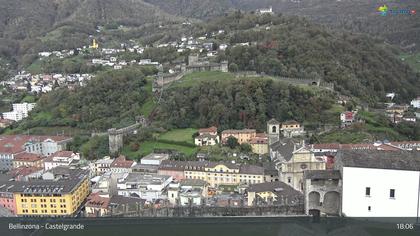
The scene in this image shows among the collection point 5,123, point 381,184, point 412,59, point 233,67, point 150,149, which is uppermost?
point 233,67

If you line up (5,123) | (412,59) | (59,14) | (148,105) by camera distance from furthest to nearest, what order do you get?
(59,14)
(412,59)
(5,123)
(148,105)

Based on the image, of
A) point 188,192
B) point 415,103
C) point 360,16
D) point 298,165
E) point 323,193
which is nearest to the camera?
point 323,193

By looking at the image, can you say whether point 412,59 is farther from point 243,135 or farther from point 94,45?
point 94,45

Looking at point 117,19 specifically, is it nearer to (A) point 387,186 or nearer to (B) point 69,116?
(B) point 69,116

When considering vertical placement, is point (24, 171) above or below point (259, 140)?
below

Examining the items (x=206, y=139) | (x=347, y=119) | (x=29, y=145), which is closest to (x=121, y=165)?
(x=206, y=139)

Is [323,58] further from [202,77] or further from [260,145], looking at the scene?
[260,145]

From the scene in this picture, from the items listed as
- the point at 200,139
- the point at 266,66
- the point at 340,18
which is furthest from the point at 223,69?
the point at 340,18

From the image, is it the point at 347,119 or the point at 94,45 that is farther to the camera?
the point at 94,45
